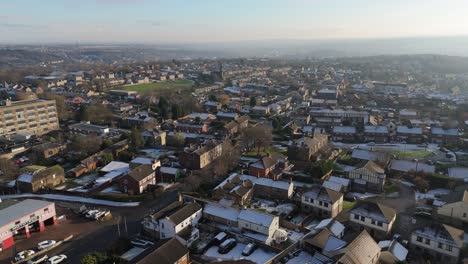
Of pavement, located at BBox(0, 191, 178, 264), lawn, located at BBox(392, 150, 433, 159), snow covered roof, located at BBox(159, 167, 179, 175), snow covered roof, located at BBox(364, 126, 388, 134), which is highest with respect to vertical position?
snow covered roof, located at BBox(364, 126, 388, 134)

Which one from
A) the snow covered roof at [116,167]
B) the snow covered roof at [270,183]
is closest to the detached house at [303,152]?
the snow covered roof at [270,183]

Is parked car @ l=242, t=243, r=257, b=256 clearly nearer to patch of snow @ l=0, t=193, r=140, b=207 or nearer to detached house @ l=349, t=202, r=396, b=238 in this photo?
detached house @ l=349, t=202, r=396, b=238

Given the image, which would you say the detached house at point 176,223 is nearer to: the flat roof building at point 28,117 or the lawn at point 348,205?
the lawn at point 348,205

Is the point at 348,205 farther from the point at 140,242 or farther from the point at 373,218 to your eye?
the point at 140,242

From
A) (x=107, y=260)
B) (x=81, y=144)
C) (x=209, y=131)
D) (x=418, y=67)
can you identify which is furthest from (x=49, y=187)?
(x=418, y=67)

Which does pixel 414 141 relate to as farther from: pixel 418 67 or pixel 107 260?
pixel 418 67

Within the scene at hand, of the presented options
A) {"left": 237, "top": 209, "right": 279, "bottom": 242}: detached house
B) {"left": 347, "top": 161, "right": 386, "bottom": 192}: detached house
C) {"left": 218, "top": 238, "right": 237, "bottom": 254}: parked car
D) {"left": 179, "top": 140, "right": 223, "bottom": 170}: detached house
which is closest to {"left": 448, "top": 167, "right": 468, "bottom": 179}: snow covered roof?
{"left": 347, "top": 161, "right": 386, "bottom": 192}: detached house
